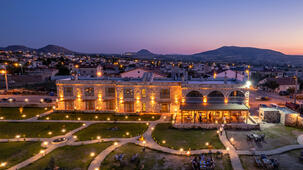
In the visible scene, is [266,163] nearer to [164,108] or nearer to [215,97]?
[215,97]

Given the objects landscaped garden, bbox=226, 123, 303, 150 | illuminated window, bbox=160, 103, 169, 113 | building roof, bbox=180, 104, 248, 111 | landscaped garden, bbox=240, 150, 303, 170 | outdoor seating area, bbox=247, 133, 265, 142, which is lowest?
landscaped garden, bbox=240, 150, 303, 170

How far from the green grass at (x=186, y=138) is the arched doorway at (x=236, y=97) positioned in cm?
884

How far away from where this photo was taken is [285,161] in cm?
2023

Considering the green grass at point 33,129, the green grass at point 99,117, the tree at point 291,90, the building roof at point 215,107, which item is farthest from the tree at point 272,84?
the green grass at point 33,129

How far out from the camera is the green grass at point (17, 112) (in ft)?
123

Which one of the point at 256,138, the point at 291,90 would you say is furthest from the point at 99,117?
the point at 291,90

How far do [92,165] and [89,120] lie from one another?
1633cm

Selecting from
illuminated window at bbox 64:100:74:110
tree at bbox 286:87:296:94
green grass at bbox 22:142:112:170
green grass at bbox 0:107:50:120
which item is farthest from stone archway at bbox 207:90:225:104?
green grass at bbox 0:107:50:120

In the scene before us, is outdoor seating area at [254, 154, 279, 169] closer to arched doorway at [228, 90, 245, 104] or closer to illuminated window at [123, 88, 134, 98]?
arched doorway at [228, 90, 245, 104]

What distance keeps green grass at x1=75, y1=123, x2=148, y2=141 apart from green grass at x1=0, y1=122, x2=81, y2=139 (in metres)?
3.27

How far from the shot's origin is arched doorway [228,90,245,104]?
34.4 m

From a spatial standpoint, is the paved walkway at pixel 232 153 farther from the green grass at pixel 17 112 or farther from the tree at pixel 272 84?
the tree at pixel 272 84

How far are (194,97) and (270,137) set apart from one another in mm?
13377

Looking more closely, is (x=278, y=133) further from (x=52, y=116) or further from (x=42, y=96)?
(x=42, y=96)
